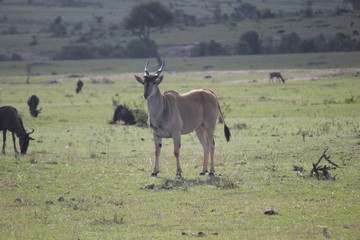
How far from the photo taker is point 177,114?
12.3m

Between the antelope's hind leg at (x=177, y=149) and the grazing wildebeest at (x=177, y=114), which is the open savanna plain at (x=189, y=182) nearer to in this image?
the antelope's hind leg at (x=177, y=149)

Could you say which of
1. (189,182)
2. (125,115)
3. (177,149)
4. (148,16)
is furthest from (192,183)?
(148,16)

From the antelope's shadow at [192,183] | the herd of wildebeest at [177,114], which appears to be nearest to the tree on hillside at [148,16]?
the herd of wildebeest at [177,114]

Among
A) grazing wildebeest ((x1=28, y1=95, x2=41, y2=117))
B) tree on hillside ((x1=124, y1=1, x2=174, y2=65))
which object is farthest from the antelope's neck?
tree on hillside ((x1=124, y1=1, x2=174, y2=65))

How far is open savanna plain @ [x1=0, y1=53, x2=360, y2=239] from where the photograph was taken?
829cm

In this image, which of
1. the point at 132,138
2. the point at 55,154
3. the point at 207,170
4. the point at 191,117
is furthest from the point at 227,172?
the point at 132,138

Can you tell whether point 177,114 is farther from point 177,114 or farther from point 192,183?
point 192,183

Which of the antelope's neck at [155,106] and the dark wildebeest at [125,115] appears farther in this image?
the dark wildebeest at [125,115]

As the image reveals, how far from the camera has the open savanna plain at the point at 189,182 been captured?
27.2 ft

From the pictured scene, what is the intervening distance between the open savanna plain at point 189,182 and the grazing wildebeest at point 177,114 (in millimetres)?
649

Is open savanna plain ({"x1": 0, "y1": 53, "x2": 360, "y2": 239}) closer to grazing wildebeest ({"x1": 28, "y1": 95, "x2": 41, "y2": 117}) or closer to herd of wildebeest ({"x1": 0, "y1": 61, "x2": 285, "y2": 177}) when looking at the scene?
grazing wildebeest ({"x1": 28, "y1": 95, "x2": 41, "y2": 117})

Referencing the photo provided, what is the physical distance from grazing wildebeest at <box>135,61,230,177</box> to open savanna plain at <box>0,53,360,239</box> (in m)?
0.65

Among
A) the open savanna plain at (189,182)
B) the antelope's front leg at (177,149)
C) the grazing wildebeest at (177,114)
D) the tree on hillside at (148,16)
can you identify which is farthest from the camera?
the tree on hillside at (148,16)

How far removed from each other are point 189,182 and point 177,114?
4.96 ft
